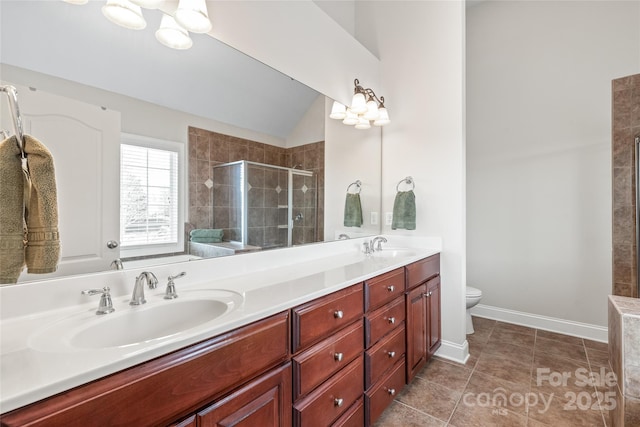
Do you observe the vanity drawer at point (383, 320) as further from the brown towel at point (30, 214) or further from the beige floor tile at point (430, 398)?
the brown towel at point (30, 214)

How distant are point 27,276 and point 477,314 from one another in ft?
11.3

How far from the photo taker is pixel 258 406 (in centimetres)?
88

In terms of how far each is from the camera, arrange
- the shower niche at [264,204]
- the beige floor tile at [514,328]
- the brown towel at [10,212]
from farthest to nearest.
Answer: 1. the beige floor tile at [514,328]
2. the shower niche at [264,204]
3. the brown towel at [10,212]

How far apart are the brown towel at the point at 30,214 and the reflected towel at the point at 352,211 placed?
1.75m

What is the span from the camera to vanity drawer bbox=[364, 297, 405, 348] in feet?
4.58

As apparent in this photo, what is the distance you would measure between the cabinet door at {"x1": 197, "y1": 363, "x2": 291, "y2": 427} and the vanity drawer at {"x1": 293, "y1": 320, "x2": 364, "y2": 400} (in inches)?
2.0

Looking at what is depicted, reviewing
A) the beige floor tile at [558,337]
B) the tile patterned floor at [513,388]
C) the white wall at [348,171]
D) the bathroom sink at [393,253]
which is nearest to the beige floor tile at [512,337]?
the tile patterned floor at [513,388]

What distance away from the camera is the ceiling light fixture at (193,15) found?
1.17 m

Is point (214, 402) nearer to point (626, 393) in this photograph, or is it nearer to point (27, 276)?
point (27, 276)

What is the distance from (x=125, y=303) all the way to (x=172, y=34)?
108 centimetres

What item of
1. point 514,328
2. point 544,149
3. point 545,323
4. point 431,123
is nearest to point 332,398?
point 431,123

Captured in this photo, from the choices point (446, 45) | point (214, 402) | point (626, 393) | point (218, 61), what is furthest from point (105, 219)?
point (446, 45)

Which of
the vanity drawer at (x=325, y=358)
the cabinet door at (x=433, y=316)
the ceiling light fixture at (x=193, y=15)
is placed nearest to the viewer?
the vanity drawer at (x=325, y=358)

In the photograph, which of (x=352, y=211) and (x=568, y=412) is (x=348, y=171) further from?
(x=568, y=412)
